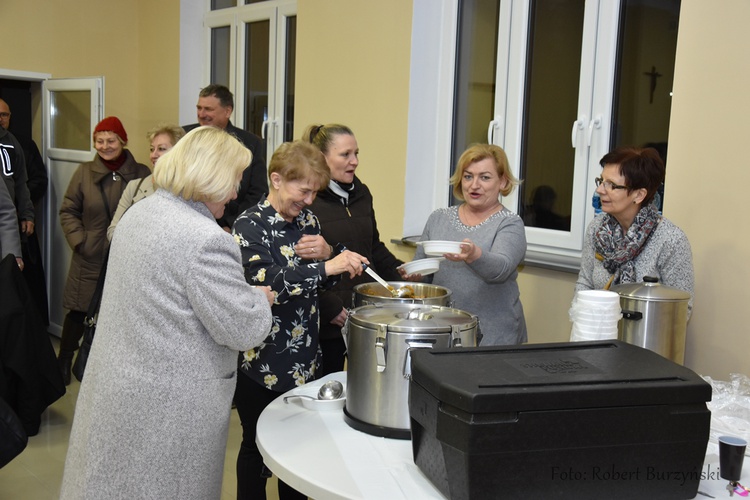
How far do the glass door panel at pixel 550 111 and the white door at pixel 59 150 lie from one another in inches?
116

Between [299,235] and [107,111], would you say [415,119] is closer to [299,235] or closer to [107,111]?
[299,235]

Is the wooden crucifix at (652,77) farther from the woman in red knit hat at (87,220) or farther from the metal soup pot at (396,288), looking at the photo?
the woman in red knit hat at (87,220)

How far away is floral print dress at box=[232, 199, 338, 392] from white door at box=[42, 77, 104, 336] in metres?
3.26

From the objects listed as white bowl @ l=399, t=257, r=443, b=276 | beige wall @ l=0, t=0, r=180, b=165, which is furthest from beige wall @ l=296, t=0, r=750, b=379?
beige wall @ l=0, t=0, r=180, b=165

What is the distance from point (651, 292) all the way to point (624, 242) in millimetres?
415

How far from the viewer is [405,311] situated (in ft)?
5.97

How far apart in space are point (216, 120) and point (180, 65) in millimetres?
1660

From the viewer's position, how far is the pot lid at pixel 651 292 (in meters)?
2.02

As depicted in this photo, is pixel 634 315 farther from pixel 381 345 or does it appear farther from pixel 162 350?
pixel 162 350

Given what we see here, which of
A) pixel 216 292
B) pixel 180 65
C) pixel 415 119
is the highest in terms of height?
pixel 180 65

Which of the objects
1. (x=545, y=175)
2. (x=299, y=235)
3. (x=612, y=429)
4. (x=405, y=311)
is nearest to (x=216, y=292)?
(x=405, y=311)

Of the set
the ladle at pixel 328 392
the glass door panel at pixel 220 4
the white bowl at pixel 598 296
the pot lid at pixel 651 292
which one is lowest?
the ladle at pixel 328 392

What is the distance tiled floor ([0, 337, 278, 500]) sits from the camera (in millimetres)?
3129

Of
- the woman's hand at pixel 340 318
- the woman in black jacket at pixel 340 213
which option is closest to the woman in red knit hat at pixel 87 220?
the woman in black jacket at pixel 340 213
